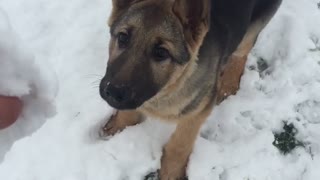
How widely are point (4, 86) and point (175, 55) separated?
1.01 m

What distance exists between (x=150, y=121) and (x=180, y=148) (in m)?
0.50

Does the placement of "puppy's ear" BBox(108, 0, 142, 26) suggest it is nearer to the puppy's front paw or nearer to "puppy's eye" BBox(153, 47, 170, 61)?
"puppy's eye" BBox(153, 47, 170, 61)

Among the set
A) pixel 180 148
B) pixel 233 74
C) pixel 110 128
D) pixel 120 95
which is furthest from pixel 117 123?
pixel 120 95

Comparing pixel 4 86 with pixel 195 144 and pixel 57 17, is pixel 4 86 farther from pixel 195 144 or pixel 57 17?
pixel 57 17

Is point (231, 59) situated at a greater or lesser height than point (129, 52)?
→ lesser

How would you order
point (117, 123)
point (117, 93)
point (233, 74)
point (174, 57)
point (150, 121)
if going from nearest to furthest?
point (117, 93) → point (174, 57) → point (117, 123) → point (150, 121) → point (233, 74)

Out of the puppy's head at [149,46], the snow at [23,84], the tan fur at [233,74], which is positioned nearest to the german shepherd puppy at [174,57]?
the puppy's head at [149,46]

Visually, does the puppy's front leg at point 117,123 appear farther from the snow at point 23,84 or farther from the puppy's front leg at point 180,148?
the snow at point 23,84

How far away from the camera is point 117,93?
3020 mm

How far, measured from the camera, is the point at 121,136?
412 cm

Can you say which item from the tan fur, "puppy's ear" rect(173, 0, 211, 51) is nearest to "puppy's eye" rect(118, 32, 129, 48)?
"puppy's ear" rect(173, 0, 211, 51)

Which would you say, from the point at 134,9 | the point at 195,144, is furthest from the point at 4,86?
the point at 195,144

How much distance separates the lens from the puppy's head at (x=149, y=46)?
3.04 metres

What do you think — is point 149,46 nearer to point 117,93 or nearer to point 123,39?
point 123,39
